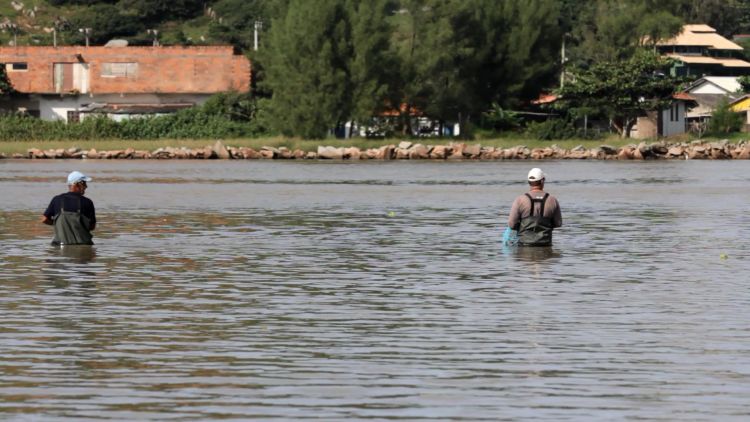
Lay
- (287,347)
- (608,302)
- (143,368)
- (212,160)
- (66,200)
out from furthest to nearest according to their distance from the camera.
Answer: (212,160)
(66,200)
(608,302)
(287,347)
(143,368)

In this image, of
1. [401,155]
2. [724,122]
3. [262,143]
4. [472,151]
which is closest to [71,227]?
[401,155]

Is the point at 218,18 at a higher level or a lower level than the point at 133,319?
higher

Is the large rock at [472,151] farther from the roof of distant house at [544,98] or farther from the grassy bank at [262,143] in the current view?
the roof of distant house at [544,98]

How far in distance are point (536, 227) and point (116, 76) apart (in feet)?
298

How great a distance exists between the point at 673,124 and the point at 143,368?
323ft

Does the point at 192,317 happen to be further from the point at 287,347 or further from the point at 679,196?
the point at 679,196

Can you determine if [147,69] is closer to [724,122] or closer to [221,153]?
[221,153]

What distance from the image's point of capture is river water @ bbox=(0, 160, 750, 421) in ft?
39.5

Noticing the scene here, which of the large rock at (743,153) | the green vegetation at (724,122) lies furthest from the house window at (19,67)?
the large rock at (743,153)

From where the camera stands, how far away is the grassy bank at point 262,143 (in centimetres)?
9456

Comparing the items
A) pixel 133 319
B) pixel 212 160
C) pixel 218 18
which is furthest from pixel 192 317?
pixel 218 18

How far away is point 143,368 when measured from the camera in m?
13.5

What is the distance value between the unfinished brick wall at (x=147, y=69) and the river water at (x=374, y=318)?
74.2 m

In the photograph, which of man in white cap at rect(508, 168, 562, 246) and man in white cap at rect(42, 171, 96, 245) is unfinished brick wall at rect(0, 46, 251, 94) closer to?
man in white cap at rect(42, 171, 96, 245)
